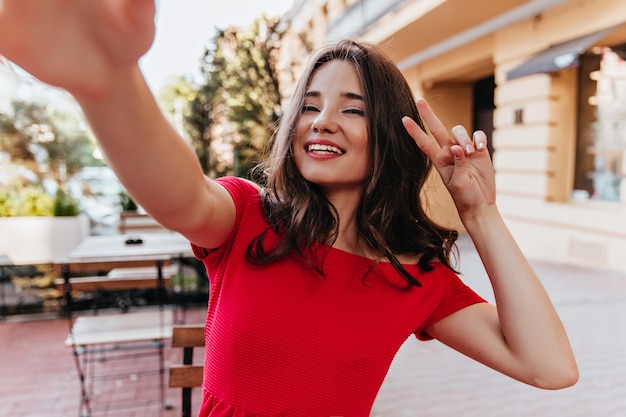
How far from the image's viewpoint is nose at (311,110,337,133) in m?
1.01

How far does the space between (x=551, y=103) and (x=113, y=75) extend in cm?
760

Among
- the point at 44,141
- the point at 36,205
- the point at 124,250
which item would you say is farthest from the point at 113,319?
the point at 44,141

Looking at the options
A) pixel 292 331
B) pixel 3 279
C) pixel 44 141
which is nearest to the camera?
pixel 292 331

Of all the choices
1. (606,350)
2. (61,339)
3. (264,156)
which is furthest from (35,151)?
(606,350)

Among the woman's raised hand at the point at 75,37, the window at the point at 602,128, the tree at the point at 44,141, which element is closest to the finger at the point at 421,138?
the woman's raised hand at the point at 75,37

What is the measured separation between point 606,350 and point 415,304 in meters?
3.58

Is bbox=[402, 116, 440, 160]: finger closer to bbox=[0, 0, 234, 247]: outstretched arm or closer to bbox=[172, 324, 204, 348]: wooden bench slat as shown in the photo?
bbox=[0, 0, 234, 247]: outstretched arm

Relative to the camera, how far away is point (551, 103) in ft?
22.8

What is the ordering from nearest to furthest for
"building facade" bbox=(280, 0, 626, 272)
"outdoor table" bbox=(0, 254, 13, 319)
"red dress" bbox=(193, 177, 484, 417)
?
"red dress" bbox=(193, 177, 484, 417) < "outdoor table" bbox=(0, 254, 13, 319) < "building facade" bbox=(280, 0, 626, 272)

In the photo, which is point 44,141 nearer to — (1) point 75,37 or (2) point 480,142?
(2) point 480,142

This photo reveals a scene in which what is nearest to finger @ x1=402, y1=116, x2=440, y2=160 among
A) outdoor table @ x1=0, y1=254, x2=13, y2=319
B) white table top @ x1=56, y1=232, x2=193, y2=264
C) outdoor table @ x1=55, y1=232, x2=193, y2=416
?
outdoor table @ x1=55, y1=232, x2=193, y2=416

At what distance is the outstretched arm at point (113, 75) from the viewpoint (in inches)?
15.8

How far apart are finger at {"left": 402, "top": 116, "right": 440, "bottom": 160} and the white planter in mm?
5808

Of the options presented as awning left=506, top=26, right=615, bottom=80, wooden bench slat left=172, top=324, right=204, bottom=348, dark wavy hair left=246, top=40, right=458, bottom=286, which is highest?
awning left=506, top=26, right=615, bottom=80
